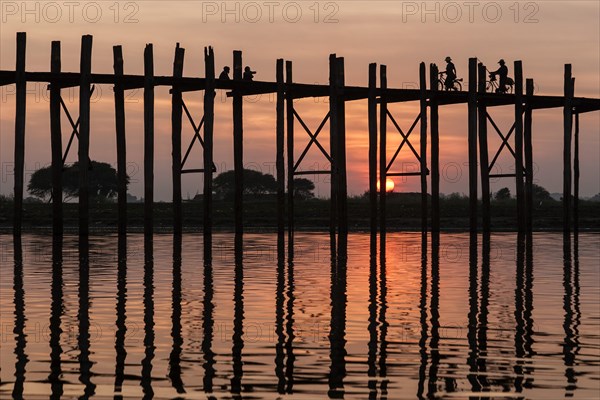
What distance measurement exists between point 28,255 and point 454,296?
11.0 meters

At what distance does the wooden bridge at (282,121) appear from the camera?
28.5 metres

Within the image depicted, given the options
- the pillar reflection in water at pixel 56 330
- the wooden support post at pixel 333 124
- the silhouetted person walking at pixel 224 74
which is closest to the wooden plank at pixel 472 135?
the wooden support post at pixel 333 124

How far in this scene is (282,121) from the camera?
101ft

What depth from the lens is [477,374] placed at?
369 inches

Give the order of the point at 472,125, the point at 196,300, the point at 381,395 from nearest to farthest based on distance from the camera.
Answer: the point at 381,395, the point at 196,300, the point at 472,125

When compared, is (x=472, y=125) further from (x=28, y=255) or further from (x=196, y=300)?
(x=196, y=300)

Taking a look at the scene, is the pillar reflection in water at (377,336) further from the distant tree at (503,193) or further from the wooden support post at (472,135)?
the distant tree at (503,193)

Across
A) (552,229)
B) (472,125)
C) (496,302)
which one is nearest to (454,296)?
(496,302)

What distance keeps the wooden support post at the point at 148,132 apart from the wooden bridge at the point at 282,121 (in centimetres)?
2

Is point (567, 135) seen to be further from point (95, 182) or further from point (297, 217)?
point (95, 182)

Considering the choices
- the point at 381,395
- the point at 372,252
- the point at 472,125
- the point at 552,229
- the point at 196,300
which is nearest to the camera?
the point at 381,395

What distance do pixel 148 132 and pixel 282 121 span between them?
338 cm

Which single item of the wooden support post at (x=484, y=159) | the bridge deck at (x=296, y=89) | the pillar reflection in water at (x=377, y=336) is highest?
the bridge deck at (x=296, y=89)

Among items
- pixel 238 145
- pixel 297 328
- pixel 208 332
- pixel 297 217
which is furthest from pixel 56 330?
pixel 297 217
